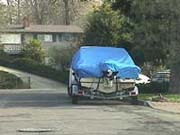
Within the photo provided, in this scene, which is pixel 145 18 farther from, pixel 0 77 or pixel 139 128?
pixel 0 77

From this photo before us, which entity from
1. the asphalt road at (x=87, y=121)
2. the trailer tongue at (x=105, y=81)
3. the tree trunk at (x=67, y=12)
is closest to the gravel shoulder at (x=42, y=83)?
the tree trunk at (x=67, y=12)

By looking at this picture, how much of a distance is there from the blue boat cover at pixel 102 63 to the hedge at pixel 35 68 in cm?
2926

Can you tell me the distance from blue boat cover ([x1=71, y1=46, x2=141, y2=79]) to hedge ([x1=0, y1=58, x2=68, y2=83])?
29.3 m

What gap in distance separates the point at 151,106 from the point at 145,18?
685 cm

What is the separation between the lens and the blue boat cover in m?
27.3

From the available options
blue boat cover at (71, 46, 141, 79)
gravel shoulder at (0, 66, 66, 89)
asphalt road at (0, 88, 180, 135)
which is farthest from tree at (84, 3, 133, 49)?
asphalt road at (0, 88, 180, 135)

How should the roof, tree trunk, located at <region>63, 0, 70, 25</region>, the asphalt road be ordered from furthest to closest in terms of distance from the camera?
tree trunk, located at <region>63, 0, 70, 25</region>, the roof, the asphalt road

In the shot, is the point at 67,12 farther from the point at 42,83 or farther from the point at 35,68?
the point at 42,83

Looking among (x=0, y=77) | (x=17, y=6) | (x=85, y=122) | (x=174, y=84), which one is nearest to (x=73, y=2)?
(x=17, y=6)

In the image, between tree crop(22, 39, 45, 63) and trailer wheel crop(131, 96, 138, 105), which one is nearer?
trailer wheel crop(131, 96, 138, 105)

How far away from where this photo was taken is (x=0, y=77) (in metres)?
58.3

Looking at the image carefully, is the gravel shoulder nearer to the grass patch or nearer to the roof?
the grass patch

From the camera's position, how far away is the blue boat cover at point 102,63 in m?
27.3

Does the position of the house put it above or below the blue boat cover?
below
